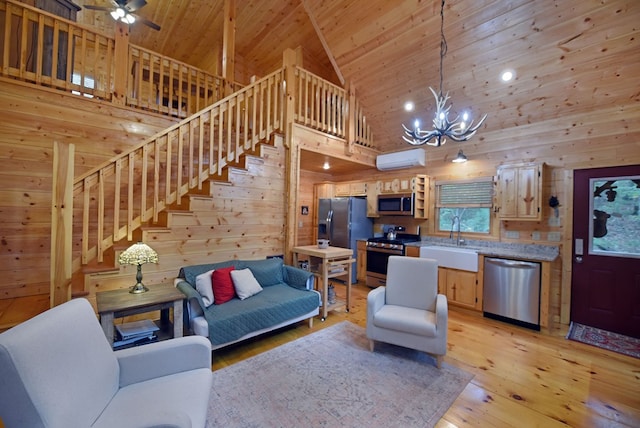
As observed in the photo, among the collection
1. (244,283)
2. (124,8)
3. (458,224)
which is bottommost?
(244,283)

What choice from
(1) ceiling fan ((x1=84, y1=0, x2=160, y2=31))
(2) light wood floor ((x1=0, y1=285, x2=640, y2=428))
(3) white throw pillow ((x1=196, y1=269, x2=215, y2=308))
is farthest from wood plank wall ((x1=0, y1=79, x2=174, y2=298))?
(3) white throw pillow ((x1=196, y1=269, x2=215, y2=308))

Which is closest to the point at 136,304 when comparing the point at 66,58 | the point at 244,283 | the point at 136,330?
the point at 136,330

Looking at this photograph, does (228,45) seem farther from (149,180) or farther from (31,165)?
(31,165)

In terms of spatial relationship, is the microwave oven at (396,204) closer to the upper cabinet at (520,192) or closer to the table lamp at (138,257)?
the upper cabinet at (520,192)

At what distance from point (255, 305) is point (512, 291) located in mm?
3295

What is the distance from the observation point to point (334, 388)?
2184 millimetres

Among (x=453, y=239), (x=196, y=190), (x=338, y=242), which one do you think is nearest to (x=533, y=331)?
(x=453, y=239)

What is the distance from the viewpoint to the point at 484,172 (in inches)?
172

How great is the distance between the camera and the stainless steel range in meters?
4.76

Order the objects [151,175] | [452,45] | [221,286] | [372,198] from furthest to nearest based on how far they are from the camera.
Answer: [372,198] → [151,175] → [452,45] → [221,286]

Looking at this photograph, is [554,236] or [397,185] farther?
[397,185]

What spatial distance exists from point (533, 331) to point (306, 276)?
116 inches

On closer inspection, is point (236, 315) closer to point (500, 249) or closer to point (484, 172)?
point (500, 249)

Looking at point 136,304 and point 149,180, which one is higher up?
point 149,180
